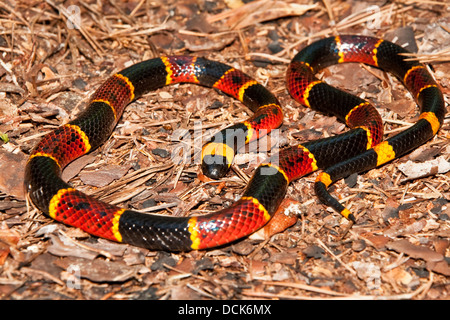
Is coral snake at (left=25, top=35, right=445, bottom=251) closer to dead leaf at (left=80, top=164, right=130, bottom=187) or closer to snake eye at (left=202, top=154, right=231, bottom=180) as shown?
snake eye at (left=202, top=154, right=231, bottom=180)

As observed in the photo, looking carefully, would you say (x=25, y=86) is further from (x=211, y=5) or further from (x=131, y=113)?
(x=211, y=5)

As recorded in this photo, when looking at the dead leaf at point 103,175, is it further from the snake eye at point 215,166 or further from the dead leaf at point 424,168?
the dead leaf at point 424,168

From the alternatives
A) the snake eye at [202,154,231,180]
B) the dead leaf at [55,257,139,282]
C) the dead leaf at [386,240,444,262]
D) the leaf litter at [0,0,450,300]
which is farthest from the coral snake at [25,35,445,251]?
the dead leaf at [386,240,444,262]

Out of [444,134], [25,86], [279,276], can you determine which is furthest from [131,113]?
[444,134]

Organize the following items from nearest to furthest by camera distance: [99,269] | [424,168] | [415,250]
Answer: [99,269]
[415,250]
[424,168]

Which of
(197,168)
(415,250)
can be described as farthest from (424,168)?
(197,168)

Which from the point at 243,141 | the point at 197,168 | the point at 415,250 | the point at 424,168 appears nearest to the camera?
the point at 415,250

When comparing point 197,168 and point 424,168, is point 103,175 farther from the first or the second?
point 424,168

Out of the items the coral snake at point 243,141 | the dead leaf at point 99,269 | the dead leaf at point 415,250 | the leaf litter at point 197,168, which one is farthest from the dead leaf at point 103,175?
the dead leaf at point 415,250

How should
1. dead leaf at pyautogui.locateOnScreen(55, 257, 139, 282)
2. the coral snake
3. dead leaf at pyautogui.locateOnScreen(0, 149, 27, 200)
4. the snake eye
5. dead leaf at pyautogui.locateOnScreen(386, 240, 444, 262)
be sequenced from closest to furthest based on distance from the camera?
1. dead leaf at pyautogui.locateOnScreen(55, 257, 139, 282)
2. dead leaf at pyautogui.locateOnScreen(386, 240, 444, 262)
3. the coral snake
4. dead leaf at pyautogui.locateOnScreen(0, 149, 27, 200)
5. the snake eye
